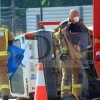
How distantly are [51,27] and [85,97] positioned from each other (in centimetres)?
165

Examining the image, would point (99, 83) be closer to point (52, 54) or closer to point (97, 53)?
point (52, 54)

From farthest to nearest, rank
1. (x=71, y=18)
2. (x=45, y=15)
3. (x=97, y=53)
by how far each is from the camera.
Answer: (x=45, y=15) < (x=71, y=18) < (x=97, y=53)

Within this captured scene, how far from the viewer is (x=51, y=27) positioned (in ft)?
39.1

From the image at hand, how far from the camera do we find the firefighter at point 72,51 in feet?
34.4

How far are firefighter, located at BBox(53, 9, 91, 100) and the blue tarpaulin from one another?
80 cm

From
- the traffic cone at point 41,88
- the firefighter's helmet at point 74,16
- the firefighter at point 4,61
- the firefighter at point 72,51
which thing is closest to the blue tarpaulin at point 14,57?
the firefighter at point 4,61

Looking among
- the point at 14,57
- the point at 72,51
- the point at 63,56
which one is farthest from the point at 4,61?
the point at 72,51

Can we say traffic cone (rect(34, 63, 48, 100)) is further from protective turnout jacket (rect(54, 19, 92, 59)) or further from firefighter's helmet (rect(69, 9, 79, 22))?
firefighter's helmet (rect(69, 9, 79, 22))

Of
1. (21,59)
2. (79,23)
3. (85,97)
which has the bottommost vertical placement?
(85,97)

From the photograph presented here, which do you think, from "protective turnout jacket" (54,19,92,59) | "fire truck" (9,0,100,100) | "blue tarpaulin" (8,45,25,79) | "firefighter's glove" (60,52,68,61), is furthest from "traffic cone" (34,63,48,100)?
"blue tarpaulin" (8,45,25,79)

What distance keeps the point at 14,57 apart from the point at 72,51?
3.91 feet

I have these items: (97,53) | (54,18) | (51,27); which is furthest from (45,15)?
(97,53)

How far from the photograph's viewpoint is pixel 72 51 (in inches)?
416

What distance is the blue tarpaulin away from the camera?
433 inches
